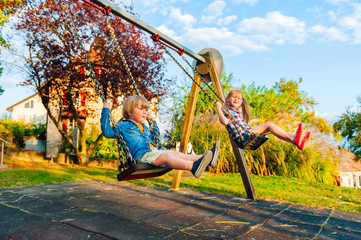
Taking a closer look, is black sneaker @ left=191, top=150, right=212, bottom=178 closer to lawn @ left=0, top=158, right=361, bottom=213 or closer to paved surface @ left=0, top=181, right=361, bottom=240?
paved surface @ left=0, top=181, right=361, bottom=240

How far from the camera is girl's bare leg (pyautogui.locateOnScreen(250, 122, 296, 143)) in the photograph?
3108 mm

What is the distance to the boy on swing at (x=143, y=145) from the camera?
2.49 metres

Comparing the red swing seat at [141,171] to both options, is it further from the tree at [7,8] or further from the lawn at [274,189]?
the tree at [7,8]

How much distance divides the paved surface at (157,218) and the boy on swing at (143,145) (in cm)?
77

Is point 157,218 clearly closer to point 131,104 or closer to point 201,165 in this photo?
point 201,165

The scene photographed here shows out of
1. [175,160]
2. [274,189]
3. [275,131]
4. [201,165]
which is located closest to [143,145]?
[175,160]

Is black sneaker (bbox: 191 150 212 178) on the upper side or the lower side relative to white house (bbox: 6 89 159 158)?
lower

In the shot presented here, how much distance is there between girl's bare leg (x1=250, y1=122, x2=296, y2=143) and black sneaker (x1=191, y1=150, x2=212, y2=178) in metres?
1.07

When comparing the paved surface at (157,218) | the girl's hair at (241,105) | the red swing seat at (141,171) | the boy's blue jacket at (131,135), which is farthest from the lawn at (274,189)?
the boy's blue jacket at (131,135)

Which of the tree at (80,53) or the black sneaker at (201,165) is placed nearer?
the black sneaker at (201,165)

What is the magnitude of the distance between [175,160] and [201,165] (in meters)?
0.28

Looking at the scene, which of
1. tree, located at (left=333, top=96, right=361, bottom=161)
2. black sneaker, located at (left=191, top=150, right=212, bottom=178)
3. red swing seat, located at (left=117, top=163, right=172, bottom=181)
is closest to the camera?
black sneaker, located at (left=191, top=150, right=212, bottom=178)

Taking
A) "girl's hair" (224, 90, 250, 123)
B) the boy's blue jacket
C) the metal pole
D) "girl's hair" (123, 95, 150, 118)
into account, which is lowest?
the boy's blue jacket

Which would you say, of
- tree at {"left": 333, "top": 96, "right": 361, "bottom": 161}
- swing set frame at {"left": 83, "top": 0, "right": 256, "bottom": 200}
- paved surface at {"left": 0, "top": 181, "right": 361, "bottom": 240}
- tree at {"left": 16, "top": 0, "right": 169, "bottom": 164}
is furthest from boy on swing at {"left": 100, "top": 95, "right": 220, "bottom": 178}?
tree at {"left": 333, "top": 96, "right": 361, "bottom": 161}
